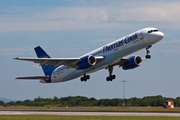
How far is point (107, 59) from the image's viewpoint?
46.2 meters

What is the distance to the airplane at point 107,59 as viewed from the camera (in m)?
42.3

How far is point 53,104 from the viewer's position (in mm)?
77375

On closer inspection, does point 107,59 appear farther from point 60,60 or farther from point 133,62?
point 60,60

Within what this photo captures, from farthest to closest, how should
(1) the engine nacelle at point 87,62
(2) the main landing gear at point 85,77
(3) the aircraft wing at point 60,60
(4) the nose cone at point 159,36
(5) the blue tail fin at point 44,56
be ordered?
(5) the blue tail fin at point 44,56
(2) the main landing gear at point 85,77
(3) the aircraft wing at point 60,60
(1) the engine nacelle at point 87,62
(4) the nose cone at point 159,36

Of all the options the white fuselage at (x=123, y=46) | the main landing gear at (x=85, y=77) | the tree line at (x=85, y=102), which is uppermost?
the white fuselage at (x=123, y=46)

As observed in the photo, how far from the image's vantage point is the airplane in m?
42.3

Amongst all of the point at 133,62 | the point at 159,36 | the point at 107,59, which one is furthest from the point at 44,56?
the point at 159,36

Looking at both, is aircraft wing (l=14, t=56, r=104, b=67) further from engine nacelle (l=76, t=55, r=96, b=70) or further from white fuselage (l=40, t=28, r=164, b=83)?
white fuselage (l=40, t=28, r=164, b=83)

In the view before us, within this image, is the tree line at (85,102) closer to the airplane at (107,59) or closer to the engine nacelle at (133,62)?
the airplane at (107,59)

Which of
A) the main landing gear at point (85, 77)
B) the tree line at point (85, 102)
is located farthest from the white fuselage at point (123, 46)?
the tree line at point (85, 102)

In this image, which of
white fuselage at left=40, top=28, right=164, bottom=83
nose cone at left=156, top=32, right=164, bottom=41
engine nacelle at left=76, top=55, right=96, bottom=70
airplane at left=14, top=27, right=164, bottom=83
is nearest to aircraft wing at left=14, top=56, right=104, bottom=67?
airplane at left=14, top=27, right=164, bottom=83

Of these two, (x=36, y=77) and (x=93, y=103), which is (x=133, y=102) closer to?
(x=93, y=103)

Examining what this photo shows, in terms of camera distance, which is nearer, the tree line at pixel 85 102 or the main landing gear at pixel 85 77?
the main landing gear at pixel 85 77
